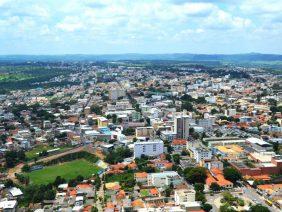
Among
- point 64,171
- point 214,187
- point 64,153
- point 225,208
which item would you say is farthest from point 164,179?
point 64,153

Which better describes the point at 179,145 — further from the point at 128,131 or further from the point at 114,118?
the point at 114,118

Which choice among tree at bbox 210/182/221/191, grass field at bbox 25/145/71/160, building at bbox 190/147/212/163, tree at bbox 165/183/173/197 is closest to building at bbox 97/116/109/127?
grass field at bbox 25/145/71/160

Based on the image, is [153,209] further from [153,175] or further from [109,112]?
[109,112]

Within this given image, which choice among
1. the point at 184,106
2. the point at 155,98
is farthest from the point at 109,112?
the point at 155,98

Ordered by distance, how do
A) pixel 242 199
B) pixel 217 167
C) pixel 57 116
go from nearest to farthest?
pixel 242 199, pixel 217 167, pixel 57 116

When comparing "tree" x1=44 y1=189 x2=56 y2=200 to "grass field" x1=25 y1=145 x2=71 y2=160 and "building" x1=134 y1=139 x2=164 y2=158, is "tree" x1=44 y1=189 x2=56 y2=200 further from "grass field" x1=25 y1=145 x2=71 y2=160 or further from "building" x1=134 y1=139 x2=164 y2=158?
"grass field" x1=25 y1=145 x2=71 y2=160
